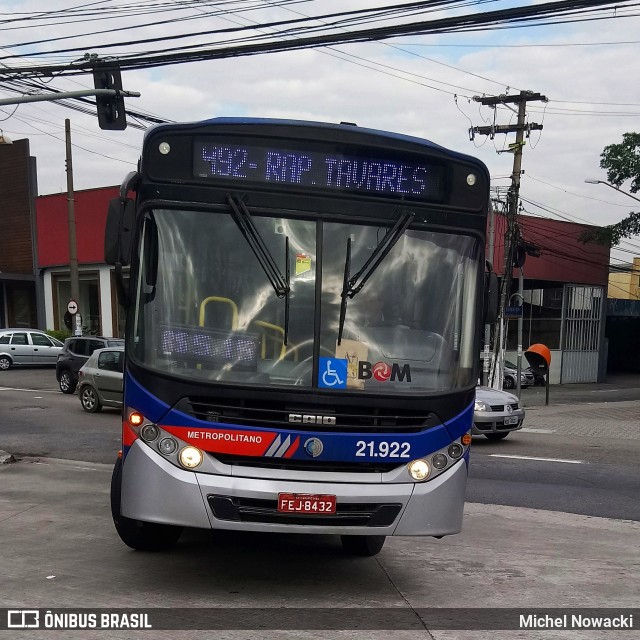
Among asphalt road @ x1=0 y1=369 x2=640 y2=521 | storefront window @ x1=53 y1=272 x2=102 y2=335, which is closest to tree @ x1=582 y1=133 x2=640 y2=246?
asphalt road @ x1=0 y1=369 x2=640 y2=521

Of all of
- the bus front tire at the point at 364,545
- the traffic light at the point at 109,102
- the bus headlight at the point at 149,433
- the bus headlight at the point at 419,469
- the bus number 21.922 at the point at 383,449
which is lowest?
the bus front tire at the point at 364,545

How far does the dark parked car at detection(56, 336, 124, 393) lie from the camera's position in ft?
78.3

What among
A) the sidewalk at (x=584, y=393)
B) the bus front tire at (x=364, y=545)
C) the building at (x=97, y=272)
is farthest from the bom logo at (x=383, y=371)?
the building at (x=97, y=272)

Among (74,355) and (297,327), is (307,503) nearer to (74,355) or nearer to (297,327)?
(297,327)

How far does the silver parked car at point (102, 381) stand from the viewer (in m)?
19.0

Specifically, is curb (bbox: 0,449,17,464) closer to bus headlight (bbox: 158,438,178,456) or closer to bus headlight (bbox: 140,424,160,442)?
bus headlight (bbox: 140,424,160,442)

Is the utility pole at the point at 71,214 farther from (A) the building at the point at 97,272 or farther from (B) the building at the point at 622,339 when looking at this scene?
(B) the building at the point at 622,339

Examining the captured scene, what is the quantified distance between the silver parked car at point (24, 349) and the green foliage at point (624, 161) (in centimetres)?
2344

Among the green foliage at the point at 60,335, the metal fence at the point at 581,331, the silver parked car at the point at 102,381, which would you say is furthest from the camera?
the metal fence at the point at 581,331

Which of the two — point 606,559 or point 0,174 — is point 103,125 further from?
point 0,174

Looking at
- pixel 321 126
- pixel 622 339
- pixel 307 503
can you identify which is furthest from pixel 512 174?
pixel 622 339

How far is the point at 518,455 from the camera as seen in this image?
14.6 m

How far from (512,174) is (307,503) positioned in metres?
25.3

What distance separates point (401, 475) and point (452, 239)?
5.67ft
